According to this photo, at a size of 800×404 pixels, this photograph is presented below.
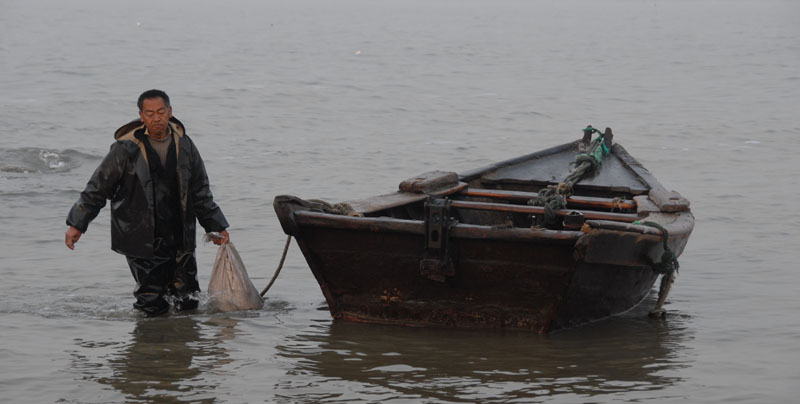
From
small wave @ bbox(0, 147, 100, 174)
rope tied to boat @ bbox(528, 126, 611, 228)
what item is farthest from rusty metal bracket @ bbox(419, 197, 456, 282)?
small wave @ bbox(0, 147, 100, 174)

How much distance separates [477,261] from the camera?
6.06 metres

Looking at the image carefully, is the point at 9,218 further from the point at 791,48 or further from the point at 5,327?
the point at 791,48

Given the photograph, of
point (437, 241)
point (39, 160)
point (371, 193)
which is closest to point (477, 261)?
point (437, 241)

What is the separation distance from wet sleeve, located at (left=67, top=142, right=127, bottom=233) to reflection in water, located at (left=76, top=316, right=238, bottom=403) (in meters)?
0.81

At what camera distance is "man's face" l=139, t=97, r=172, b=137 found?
19.7 feet

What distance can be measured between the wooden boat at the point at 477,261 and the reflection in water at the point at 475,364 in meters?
0.14

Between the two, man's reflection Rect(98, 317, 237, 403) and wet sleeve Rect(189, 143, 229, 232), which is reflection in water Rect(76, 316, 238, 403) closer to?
man's reflection Rect(98, 317, 237, 403)

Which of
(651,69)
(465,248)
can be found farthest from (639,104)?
(465,248)

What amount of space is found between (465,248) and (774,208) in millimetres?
6987

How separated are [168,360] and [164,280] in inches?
28.1

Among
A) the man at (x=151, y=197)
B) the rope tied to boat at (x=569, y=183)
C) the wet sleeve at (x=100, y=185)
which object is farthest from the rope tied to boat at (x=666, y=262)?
the wet sleeve at (x=100, y=185)

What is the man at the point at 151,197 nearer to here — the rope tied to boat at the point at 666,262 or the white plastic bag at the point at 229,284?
the white plastic bag at the point at 229,284

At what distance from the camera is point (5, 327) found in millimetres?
6695

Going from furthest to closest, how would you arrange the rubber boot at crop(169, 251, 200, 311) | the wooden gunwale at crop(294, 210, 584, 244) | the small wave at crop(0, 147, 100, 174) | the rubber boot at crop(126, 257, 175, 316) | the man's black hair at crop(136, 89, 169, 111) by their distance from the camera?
the small wave at crop(0, 147, 100, 174), the rubber boot at crop(169, 251, 200, 311), the rubber boot at crop(126, 257, 175, 316), the man's black hair at crop(136, 89, 169, 111), the wooden gunwale at crop(294, 210, 584, 244)
